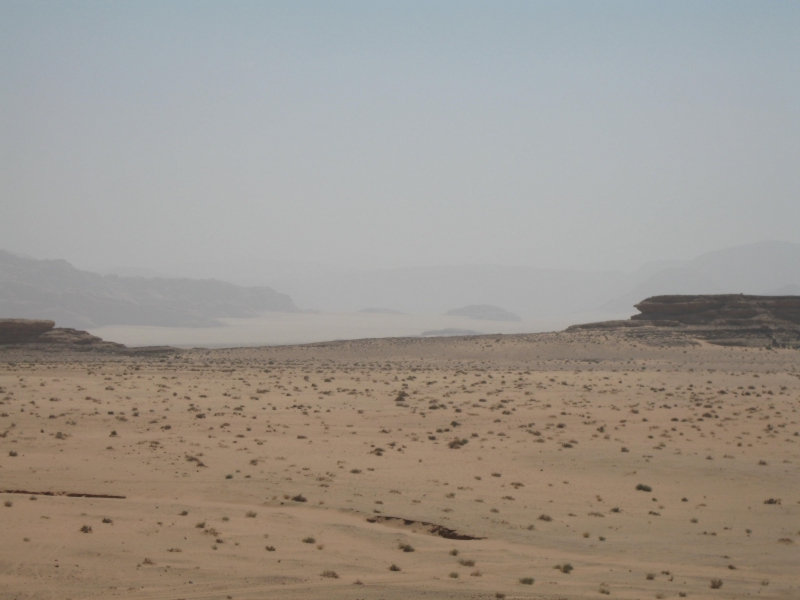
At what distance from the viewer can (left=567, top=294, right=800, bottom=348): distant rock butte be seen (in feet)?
181

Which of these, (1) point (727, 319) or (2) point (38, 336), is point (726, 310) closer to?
(1) point (727, 319)

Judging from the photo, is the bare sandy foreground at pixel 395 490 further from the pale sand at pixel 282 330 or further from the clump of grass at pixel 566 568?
the pale sand at pixel 282 330

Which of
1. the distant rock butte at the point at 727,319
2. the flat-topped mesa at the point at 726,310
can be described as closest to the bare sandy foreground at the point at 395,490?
the distant rock butte at the point at 727,319

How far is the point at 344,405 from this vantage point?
28.5 metres

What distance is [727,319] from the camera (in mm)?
58125

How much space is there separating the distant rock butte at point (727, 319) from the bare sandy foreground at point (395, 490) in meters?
22.9

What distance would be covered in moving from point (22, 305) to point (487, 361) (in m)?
142

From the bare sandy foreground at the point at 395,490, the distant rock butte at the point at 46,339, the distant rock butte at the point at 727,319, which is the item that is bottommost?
the bare sandy foreground at the point at 395,490

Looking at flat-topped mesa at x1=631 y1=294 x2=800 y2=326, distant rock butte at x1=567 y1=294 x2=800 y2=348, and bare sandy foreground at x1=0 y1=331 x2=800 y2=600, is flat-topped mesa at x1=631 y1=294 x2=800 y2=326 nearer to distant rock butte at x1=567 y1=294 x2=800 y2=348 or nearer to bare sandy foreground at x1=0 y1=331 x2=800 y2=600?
distant rock butte at x1=567 y1=294 x2=800 y2=348

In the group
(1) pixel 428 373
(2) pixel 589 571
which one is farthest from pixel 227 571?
(1) pixel 428 373

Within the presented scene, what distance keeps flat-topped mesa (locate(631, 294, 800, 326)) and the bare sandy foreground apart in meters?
25.9

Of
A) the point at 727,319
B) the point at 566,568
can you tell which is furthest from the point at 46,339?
the point at 727,319

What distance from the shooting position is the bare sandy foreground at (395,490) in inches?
395

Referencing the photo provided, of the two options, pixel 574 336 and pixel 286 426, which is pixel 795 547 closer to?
pixel 286 426
